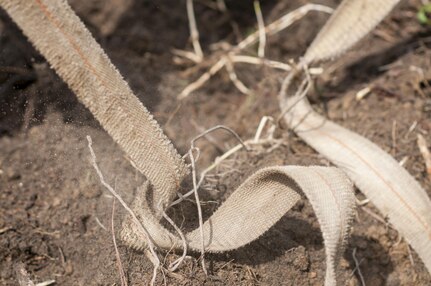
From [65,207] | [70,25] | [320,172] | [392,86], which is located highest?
[70,25]

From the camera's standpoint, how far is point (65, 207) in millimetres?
1287

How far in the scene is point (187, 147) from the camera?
150 centimetres

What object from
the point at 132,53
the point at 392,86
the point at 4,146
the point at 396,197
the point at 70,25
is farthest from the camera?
the point at 132,53

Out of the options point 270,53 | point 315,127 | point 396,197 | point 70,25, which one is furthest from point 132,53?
point 396,197

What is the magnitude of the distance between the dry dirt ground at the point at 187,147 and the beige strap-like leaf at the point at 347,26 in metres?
0.15

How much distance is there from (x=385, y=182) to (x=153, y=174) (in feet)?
1.81

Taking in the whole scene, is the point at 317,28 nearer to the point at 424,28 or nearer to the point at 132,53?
the point at 424,28

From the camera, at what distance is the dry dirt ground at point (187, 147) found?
1131 mm

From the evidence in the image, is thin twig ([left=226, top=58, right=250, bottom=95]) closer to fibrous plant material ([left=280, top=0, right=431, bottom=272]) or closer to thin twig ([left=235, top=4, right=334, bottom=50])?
thin twig ([left=235, top=4, right=334, bottom=50])

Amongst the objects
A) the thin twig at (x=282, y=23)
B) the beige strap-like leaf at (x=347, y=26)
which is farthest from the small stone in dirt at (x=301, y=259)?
the thin twig at (x=282, y=23)

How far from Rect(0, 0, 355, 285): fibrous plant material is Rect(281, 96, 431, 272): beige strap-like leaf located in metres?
0.27

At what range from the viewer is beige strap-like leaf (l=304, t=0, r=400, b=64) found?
1.54 m

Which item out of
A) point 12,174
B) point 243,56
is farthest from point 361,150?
point 12,174

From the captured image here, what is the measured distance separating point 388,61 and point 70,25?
1.07 metres
